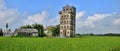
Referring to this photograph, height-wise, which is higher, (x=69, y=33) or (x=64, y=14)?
(x=64, y=14)

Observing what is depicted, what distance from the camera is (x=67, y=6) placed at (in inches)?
3846

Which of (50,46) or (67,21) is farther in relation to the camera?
(67,21)

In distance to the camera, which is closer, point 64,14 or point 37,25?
point 64,14

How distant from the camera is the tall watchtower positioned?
93750mm

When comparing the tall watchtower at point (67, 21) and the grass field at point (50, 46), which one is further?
the tall watchtower at point (67, 21)

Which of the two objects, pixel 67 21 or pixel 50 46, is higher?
pixel 67 21

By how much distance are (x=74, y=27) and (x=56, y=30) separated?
1448cm

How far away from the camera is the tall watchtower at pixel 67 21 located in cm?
9375

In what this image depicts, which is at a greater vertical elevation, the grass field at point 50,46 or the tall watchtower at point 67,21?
the tall watchtower at point 67,21

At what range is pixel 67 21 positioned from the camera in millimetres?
95062

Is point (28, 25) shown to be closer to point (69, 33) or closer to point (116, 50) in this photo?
point (69, 33)

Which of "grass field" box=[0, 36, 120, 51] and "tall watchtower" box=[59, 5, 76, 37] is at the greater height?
"tall watchtower" box=[59, 5, 76, 37]

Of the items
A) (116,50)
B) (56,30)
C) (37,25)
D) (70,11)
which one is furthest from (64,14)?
(116,50)

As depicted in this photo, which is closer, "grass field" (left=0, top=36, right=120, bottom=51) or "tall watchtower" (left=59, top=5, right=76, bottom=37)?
"grass field" (left=0, top=36, right=120, bottom=51)
